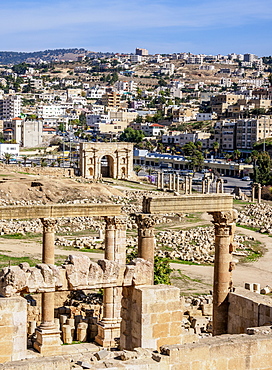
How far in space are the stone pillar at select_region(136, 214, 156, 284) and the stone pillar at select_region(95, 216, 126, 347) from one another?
901mm

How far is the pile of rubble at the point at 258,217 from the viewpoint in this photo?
55.6m

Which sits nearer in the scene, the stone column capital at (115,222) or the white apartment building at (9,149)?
the stone column capital at (115,222)

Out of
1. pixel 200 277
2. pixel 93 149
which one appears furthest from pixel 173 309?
pixel 93 149

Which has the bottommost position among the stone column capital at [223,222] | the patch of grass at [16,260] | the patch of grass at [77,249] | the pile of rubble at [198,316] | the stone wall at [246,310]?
the patch of grass at [77,249]

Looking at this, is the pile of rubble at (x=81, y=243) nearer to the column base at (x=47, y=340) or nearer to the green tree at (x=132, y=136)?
the column base at (x=47, y=340)

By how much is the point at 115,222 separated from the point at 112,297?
7.19ft

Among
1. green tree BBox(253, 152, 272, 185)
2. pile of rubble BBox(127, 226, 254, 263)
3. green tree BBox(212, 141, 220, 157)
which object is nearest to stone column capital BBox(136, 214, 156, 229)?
pile of rubble BBox(127, 226, 254, 263)

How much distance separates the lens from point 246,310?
16.0 m

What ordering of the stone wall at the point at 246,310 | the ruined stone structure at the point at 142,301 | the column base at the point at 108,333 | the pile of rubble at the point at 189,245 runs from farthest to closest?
1. the pile of rubble at the point at 189,245
2. the column base at the point at 108,333
3. the stone wall at the point at 246,310
4. the ruined stone structure at the point at 142,301

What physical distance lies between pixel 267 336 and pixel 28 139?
133280mm

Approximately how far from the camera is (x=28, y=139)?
143000 mm

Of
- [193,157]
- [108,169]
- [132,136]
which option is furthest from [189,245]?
[132,136]

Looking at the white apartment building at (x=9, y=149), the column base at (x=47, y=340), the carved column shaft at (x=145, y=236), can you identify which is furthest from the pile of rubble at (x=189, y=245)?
the white apartment building at (x=9, y=149)

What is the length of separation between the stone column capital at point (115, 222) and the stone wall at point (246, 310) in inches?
167
